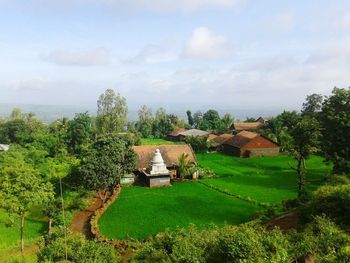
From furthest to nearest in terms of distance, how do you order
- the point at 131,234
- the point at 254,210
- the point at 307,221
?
the point at 254,210
the point at 131,234
the point at 307,221

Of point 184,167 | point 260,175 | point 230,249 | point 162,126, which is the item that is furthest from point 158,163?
point 162,126

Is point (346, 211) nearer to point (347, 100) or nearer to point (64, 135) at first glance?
point (347, 100)

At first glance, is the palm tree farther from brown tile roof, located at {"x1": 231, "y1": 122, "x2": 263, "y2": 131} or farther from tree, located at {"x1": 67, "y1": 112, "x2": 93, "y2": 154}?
brown tile roof, located at {"x1": 231, "y1": 122, "x2": 263, "y2": 131}

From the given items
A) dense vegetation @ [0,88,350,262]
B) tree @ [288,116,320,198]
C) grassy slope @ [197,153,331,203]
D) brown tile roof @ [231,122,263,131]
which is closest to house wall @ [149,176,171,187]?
dense vegetation @ [0,88,350,262]

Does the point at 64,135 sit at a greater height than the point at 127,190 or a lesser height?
greater

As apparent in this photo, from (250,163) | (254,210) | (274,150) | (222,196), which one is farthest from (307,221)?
(274,150)

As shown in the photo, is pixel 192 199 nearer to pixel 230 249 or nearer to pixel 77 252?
pixel 77 252

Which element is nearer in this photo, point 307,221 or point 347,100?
point 307,221
